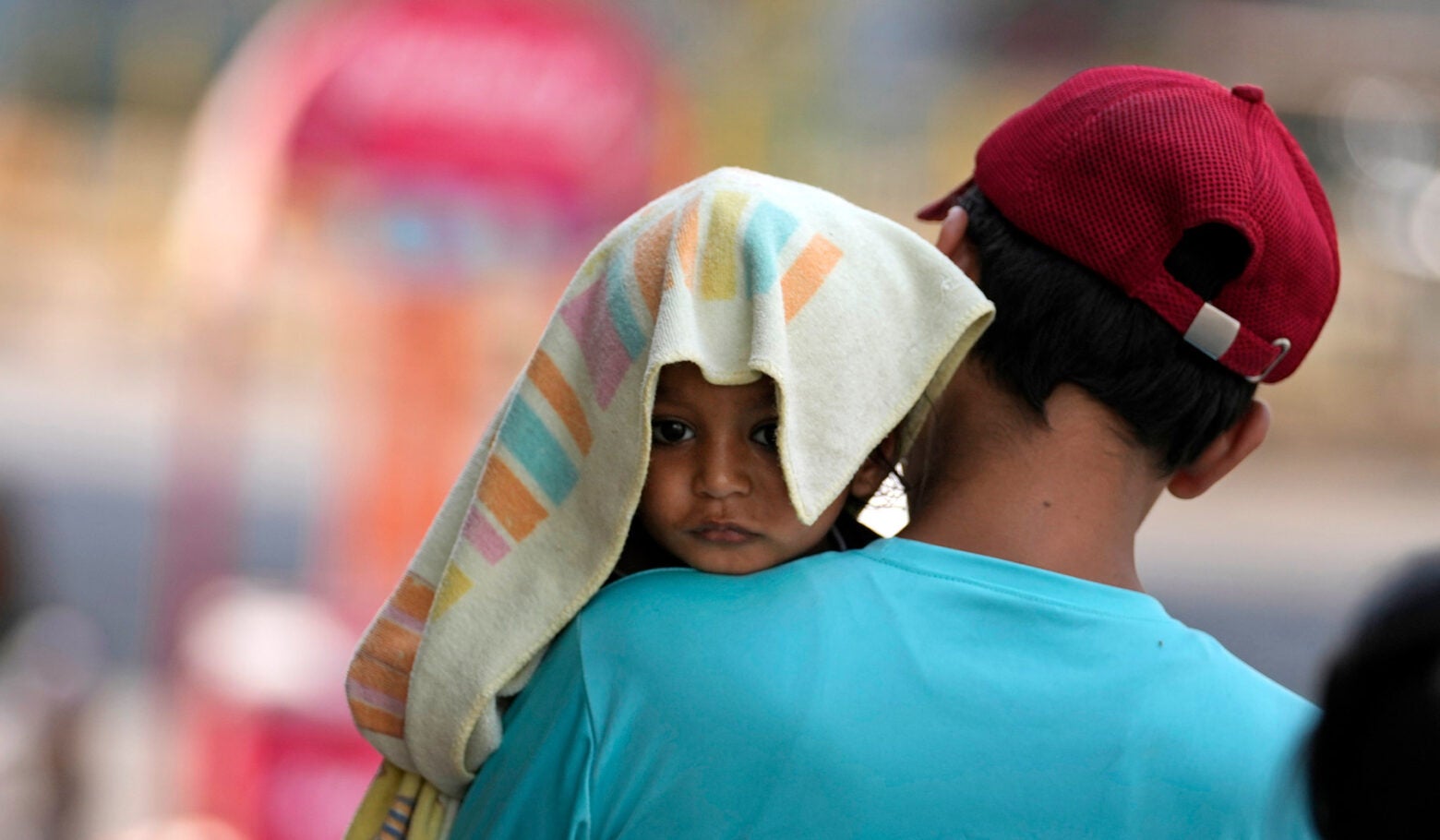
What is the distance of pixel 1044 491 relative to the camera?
3.71 feet

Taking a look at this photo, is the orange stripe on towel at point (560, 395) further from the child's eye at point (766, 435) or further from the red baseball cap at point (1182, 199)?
the red baseball cap at point (1182, 199)

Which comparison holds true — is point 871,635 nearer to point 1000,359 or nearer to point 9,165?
point 1000,359

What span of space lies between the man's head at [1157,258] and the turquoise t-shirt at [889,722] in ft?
0.62

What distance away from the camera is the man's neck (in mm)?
1119

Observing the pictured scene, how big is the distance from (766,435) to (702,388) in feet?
0.22

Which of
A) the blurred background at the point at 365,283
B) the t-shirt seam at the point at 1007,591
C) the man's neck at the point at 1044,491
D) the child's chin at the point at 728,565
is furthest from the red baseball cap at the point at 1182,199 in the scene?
Result: the blurred background at the point at 365,283

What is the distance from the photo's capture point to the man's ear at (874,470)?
1.21 metres

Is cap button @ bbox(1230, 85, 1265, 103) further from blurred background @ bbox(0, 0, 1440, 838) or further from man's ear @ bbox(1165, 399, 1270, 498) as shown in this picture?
blurred background @ bbox(0, 0, 1440, 838)

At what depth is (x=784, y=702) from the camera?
0.97m

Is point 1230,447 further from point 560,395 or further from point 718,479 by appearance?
point 560,395

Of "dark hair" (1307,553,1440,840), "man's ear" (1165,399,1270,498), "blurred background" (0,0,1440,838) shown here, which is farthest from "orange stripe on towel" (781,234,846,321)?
"blurred background" (0,0,1440,838)

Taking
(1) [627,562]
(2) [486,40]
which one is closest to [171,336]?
(2) [486,40]

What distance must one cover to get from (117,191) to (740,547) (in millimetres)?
6373

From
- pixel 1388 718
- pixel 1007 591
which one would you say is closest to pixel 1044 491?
pixel 1007 591
